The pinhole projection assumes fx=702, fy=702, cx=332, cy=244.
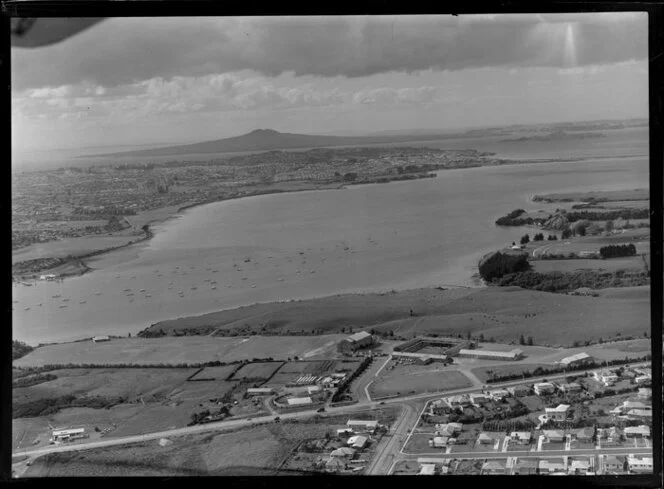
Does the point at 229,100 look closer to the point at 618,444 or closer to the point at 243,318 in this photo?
the point at 243,318

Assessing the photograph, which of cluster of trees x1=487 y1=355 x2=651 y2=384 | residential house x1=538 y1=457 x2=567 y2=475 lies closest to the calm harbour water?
cluster of trees x1=487 y1=355 x2=651 y2=384

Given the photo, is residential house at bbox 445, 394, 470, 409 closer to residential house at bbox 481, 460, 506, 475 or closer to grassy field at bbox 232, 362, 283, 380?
residential house at bbox 481, 460, 506, 475

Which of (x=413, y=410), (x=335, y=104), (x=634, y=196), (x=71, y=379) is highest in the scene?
(x=335, y=104)

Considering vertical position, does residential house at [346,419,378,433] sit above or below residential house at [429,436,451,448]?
above

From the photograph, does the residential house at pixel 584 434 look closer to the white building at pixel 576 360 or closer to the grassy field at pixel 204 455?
the white building at pixel 576 360

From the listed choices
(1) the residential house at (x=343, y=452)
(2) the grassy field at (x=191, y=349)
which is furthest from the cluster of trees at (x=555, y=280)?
(1) the residential house at (x=343, y=452)

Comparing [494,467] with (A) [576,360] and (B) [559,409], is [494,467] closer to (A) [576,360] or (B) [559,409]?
(B) [559,409]

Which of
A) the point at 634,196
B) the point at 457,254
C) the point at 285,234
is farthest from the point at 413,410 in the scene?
the point at 634,196
